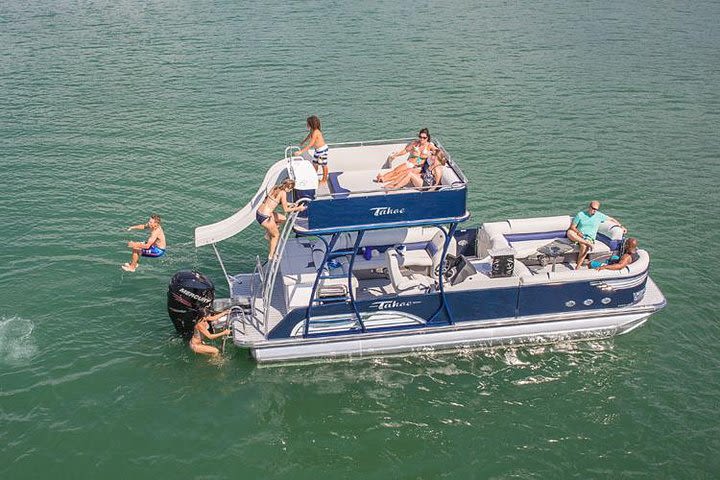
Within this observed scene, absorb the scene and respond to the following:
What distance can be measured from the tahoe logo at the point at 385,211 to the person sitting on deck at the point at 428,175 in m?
1.16

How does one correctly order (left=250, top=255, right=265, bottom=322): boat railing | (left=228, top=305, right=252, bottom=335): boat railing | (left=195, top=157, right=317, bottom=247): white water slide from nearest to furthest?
(left=195, top=157, right=317, bottom=247): white water slide, (left=228, top=305, right=252, bottom=335): boat railing, (left=250, top=255, right=265, bottom=322): boat railing

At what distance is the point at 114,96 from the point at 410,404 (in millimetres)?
18448

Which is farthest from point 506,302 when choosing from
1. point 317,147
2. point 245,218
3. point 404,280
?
Result: point 245,218

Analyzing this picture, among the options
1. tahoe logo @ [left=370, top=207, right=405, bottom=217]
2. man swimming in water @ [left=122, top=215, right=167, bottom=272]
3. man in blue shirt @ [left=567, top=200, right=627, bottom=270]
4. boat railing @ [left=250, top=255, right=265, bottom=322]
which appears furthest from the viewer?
man in blue shirt @ [left=567, top=200, right=627, bottom=270]

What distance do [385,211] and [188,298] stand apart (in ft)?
13.6

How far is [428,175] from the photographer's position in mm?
14383

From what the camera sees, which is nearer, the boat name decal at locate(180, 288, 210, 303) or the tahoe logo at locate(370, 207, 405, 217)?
the tahoe logo at locate(370, 207, 405, 217)

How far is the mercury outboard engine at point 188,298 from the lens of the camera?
14086mm

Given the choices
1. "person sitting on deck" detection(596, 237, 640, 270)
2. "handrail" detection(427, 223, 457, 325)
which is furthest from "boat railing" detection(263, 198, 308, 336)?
"person sitting on deck" detection(596, 237, 640, 270)

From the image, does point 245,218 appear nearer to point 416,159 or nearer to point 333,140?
point 416,159

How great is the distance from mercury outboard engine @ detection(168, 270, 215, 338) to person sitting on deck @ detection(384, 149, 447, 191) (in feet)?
13.1

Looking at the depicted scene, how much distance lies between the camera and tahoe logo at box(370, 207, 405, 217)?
12.9 metres

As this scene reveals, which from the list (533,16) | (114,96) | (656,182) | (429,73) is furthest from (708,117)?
(114,96)

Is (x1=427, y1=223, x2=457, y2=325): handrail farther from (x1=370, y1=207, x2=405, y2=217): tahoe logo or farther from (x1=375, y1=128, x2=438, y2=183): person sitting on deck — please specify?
(x1=375, y1=128, x2=438, y2=183): person sitting on deck
